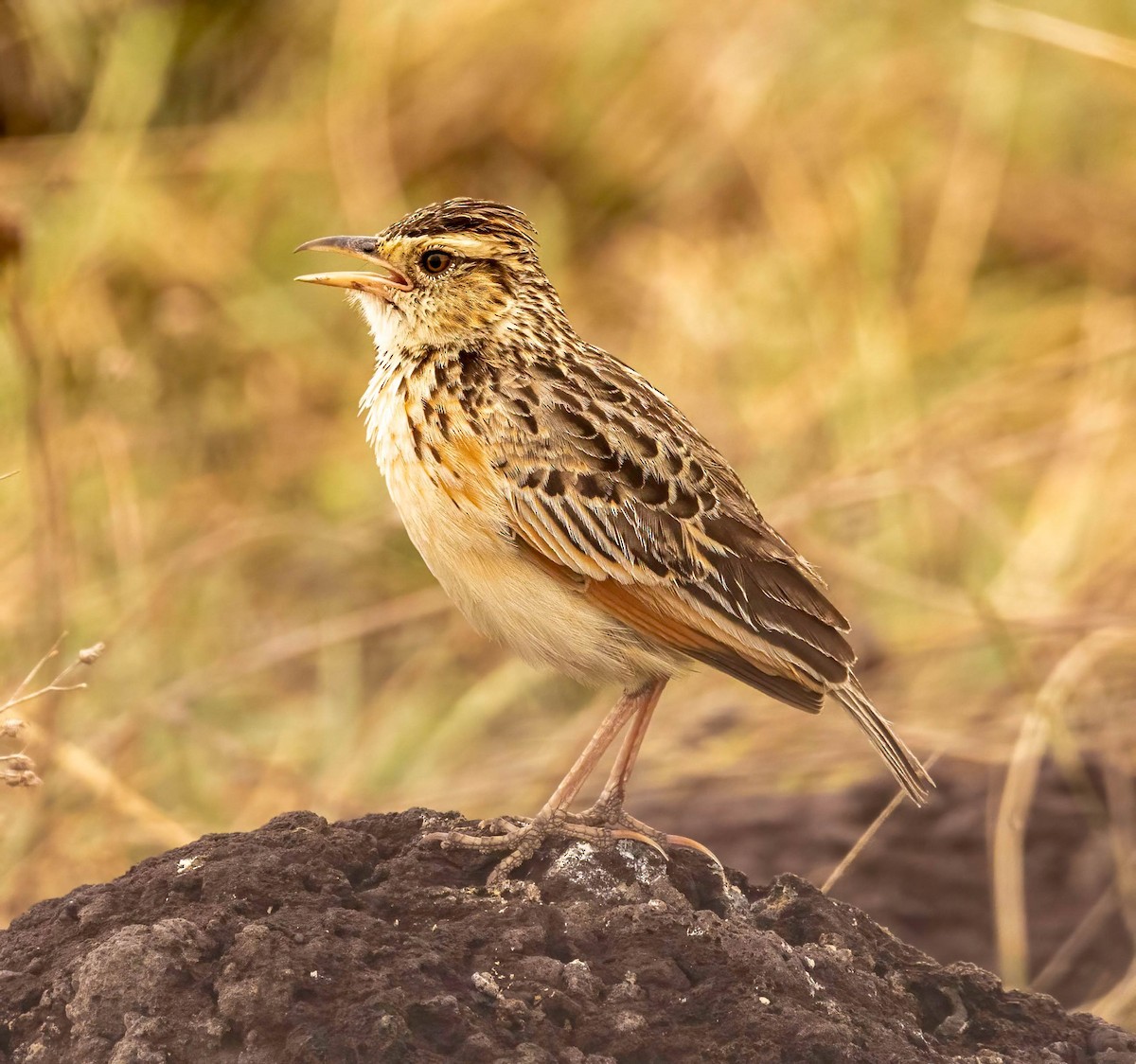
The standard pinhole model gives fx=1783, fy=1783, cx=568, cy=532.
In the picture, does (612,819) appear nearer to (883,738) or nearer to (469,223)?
(883,738)

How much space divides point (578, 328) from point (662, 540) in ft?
19.6

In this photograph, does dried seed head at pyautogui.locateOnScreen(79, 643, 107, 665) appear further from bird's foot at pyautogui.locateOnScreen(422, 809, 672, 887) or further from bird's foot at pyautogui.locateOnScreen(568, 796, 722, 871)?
bird's foot at pyautogui.locateOnScreen(568, 796, 722, 871)

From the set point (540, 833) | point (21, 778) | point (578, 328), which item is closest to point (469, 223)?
point (540, 833)

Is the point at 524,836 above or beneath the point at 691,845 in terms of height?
above

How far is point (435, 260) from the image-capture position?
542 cm

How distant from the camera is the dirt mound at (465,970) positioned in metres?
3.57

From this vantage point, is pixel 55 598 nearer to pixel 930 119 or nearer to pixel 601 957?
pixel 601 957

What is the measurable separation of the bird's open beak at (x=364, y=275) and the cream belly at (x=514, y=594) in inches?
29.4

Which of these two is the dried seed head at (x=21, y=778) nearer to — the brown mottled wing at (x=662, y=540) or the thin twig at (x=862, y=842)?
the brown mottled wing at (x=662, y=540)

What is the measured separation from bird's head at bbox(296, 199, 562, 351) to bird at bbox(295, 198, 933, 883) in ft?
0.66

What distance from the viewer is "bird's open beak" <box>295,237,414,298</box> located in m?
5.31

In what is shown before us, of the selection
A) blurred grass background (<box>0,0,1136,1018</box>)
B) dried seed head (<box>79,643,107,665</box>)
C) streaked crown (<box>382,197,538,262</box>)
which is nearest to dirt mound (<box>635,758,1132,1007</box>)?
blurred grass background (<box>0,0,1136,1018</box>)

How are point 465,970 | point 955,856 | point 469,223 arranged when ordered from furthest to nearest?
1. point 955,856
2. point 469,223
3. point 465,970

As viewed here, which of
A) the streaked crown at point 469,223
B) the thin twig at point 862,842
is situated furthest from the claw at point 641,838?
the streaked crown at point 469,223
